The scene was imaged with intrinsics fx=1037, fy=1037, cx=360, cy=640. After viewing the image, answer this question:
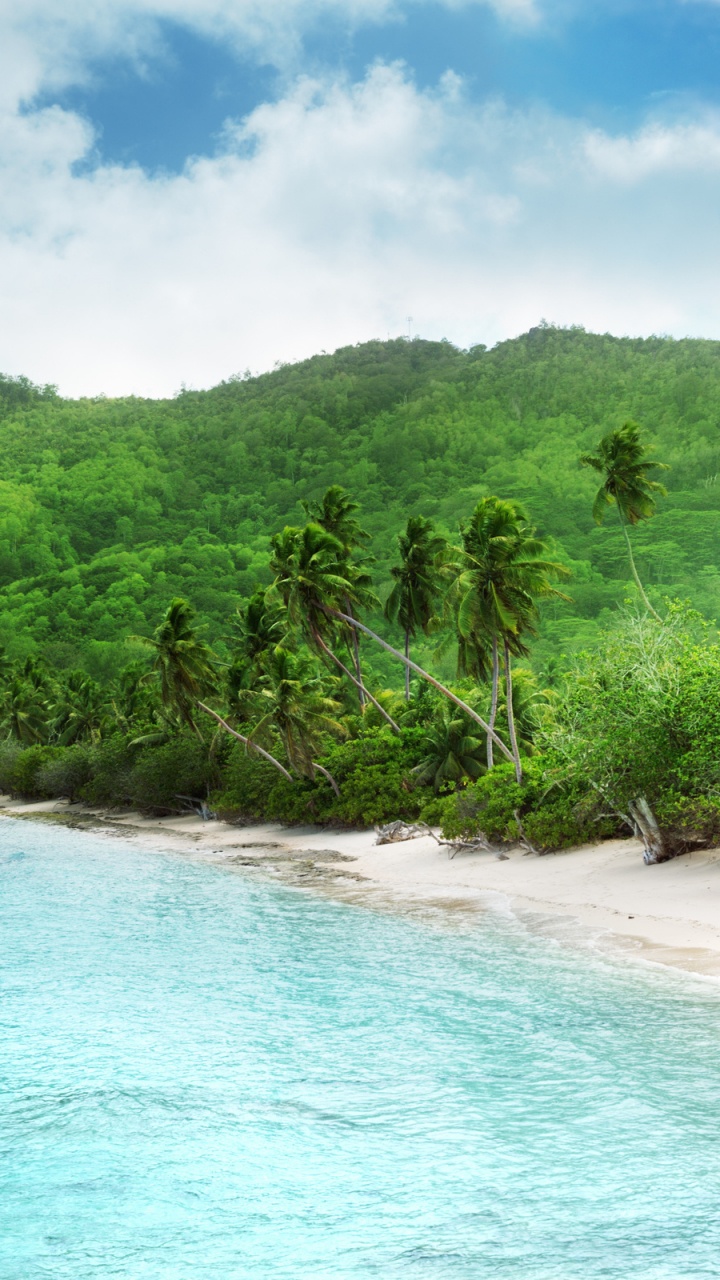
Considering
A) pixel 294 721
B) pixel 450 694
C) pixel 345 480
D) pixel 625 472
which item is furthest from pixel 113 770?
pixel 345 480

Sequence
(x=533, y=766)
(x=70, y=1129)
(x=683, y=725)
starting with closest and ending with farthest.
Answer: (x=70, y=1129) → (x=683, y=725) → (x=533, y=766)

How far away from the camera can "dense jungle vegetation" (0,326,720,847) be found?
24.6 meters

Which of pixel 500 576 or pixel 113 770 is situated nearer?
pixel 500 576

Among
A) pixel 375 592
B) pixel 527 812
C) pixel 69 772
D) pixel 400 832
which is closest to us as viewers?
pixel 527 812

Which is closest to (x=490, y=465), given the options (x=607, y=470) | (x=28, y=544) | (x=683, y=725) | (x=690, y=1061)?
(x=28, y=544)

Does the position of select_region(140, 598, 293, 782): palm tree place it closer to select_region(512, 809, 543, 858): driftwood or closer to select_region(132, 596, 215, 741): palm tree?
select_region(132, 596, 215, 741): palm tree

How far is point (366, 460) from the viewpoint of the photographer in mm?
95938

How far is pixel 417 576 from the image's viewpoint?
4616 cm

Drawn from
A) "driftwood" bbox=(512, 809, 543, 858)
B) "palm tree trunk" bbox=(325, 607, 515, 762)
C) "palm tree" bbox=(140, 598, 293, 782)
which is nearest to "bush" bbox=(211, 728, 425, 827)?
"palm tree" bbox=(140, 598, 293, 782)

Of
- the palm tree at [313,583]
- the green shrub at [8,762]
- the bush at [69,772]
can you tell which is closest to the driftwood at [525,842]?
the palm tree at [313,583]

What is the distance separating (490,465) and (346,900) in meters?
70.4

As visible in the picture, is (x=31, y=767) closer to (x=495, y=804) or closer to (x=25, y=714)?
(x=25, y=714)

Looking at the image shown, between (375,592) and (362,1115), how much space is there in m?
55.7

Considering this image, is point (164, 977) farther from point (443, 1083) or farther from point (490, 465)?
point (490, 465)
